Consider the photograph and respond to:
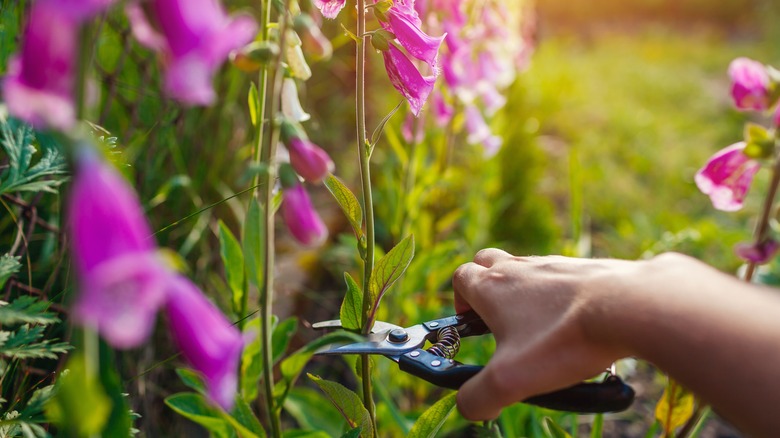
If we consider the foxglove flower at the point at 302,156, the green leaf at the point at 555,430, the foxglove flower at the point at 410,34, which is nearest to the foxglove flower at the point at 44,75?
the foxglove flower at the point at 302,156

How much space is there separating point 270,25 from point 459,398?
50 cm

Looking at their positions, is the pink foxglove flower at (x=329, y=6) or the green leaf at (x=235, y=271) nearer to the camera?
the pink foxglove flower at (x=329, y=6)

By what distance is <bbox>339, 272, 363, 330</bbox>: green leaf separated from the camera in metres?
0.91

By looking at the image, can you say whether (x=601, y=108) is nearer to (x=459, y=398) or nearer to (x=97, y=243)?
(x=459, y=398)

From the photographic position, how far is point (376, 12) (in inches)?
33.3

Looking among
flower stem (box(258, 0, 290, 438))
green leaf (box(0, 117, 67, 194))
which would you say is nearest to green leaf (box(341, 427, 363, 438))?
flower stem (box(258, 0, 290, 438))

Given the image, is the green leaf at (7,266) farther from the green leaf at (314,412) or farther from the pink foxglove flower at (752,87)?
the pink foxglove flower at (752,87)

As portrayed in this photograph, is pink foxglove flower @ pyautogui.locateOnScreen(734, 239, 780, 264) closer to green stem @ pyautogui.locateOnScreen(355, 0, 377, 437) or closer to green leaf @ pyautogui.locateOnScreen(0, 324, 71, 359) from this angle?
green stem @ pyautogui.locateOnScreen(355, 0, 377, 437)

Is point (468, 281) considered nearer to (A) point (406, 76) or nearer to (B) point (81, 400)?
(A) point (406, 76)

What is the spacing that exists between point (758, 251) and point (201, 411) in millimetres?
824

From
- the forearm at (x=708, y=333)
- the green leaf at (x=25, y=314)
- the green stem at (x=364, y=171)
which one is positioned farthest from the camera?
the green stem at (x=364, y=171)

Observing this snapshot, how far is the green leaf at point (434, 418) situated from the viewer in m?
0.93

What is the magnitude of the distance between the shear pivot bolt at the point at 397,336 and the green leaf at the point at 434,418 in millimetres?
108

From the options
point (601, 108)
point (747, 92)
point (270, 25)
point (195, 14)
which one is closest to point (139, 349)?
point (270, 25)
